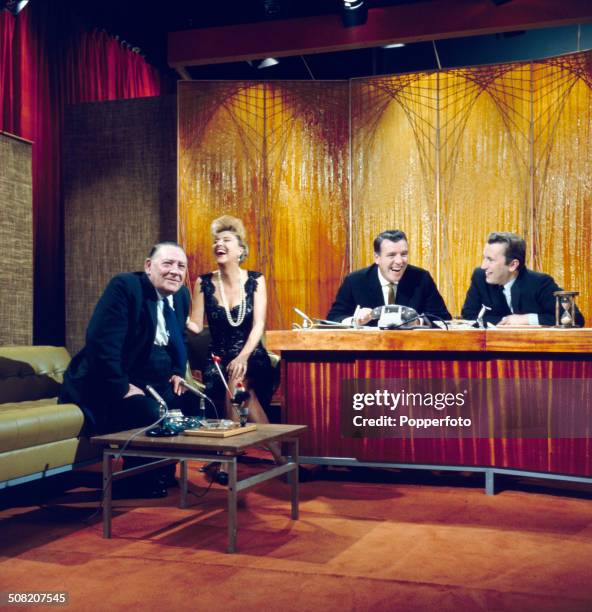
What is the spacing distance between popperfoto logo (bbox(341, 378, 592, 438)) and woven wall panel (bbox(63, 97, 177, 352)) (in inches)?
108

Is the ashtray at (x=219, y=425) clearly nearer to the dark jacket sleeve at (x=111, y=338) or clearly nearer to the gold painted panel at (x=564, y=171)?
the dark jacket sleeve at (x=111, y=338)

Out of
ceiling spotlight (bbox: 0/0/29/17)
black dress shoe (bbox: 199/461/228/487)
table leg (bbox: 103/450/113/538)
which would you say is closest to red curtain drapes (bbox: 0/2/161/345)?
ceiling spotlight (bbox: 0/0/29/17)

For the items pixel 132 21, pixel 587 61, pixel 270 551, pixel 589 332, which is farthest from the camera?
pixel 132 21

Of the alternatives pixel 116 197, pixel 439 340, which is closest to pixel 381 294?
pixel 439 340

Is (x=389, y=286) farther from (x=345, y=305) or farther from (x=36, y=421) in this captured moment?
(x=36, y=421)

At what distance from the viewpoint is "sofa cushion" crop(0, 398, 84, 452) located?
9.86ft

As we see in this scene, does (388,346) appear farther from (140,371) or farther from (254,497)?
(140,371)

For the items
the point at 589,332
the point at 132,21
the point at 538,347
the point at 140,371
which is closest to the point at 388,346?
the point at 538,347

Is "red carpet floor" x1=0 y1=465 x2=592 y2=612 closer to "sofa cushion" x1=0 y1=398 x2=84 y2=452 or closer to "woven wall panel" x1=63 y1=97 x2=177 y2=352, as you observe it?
"sofa cushion" x1=0 y1=398 x2=84 y2=452

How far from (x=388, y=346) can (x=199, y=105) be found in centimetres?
302

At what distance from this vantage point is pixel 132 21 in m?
6.10

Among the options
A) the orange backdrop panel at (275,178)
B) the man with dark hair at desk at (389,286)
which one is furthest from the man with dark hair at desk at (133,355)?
the orange backdrop panel at (275,178)

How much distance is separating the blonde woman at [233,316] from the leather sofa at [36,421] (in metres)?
0.81

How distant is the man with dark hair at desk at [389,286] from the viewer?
A: 4027 mm
